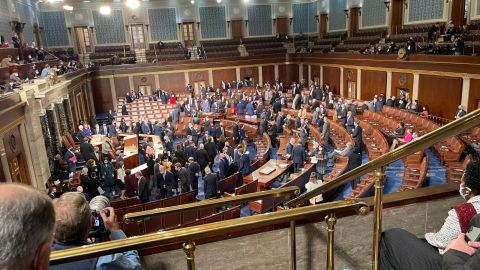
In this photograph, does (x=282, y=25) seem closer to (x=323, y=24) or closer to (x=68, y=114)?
(x=323, y=24)

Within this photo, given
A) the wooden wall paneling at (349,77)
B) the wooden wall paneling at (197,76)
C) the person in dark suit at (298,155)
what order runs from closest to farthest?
the person in dark suit at (298,155) → the wooden wall paneling at (349,77) → the wooden wall paneling at (197,76)

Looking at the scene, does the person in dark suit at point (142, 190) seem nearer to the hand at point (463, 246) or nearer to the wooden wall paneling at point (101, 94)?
the hand at point (463, 246)

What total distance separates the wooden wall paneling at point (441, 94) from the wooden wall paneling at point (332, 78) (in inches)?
295

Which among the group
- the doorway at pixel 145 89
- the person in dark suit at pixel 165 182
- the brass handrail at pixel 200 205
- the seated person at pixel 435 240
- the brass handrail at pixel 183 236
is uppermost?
the brass handrail at pixel 183 236

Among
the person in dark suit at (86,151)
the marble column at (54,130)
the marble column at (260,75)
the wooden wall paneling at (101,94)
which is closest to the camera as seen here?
the person in dark suit at (86,151)

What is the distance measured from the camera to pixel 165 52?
97.1 feet

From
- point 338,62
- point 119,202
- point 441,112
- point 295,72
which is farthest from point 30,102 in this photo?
point 295,72

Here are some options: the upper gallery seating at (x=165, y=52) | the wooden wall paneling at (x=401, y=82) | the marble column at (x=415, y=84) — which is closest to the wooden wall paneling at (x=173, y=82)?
the upper gallery seating at (x=165, y=52)

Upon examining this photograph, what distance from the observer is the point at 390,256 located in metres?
2.51

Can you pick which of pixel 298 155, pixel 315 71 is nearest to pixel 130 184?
pixel 298 155

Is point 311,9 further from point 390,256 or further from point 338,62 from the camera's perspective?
point 390,256

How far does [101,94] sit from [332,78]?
16105 mm

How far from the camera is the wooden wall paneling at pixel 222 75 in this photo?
2766cm

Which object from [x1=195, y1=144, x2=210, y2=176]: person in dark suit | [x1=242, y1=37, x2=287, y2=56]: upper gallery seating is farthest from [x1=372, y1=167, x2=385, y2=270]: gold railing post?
[x1=242, y1=37, x2=287, y2=56]: upper gallery seating
